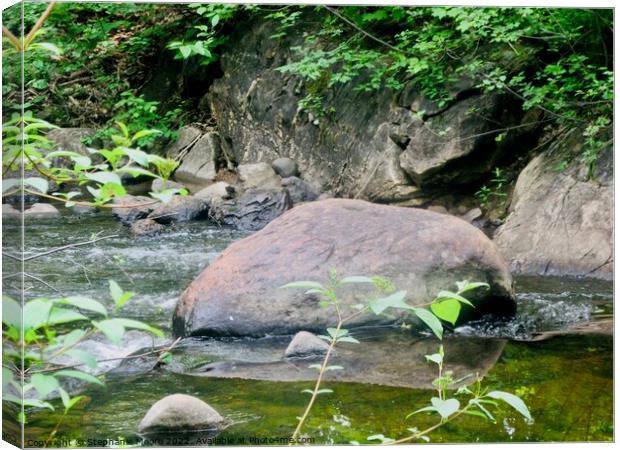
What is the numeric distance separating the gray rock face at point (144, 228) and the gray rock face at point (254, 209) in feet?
0.95

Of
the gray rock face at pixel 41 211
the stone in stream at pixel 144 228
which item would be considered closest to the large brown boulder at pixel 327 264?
the stone in stream at pixel 144 228

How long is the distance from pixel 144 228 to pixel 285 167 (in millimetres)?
673

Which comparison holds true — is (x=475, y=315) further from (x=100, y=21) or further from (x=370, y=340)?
(x=100, y=21)

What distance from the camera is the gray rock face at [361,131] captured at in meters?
3.42

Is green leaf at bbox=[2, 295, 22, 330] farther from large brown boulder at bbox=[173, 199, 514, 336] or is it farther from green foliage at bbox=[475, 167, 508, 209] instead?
green foliage at bbox=[475, 167, 508, 209]

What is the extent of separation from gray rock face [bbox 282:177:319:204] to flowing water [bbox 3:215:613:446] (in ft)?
1.07

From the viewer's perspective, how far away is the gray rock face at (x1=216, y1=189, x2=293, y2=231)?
330 centimetres

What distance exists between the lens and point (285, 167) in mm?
3484

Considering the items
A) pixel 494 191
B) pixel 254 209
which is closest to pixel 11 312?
pixel 254 209

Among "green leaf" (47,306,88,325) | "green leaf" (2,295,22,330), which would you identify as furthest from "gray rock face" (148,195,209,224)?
"green leaf" (47,306,88,325)

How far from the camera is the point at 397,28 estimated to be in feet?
11.1

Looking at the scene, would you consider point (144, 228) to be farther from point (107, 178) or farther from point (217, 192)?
point (107, 178)

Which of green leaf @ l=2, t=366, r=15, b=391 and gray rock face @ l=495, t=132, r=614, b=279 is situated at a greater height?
gray rock face @ l=495, t=132, r=614, b=279

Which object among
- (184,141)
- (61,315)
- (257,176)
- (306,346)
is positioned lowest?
(306,346)
